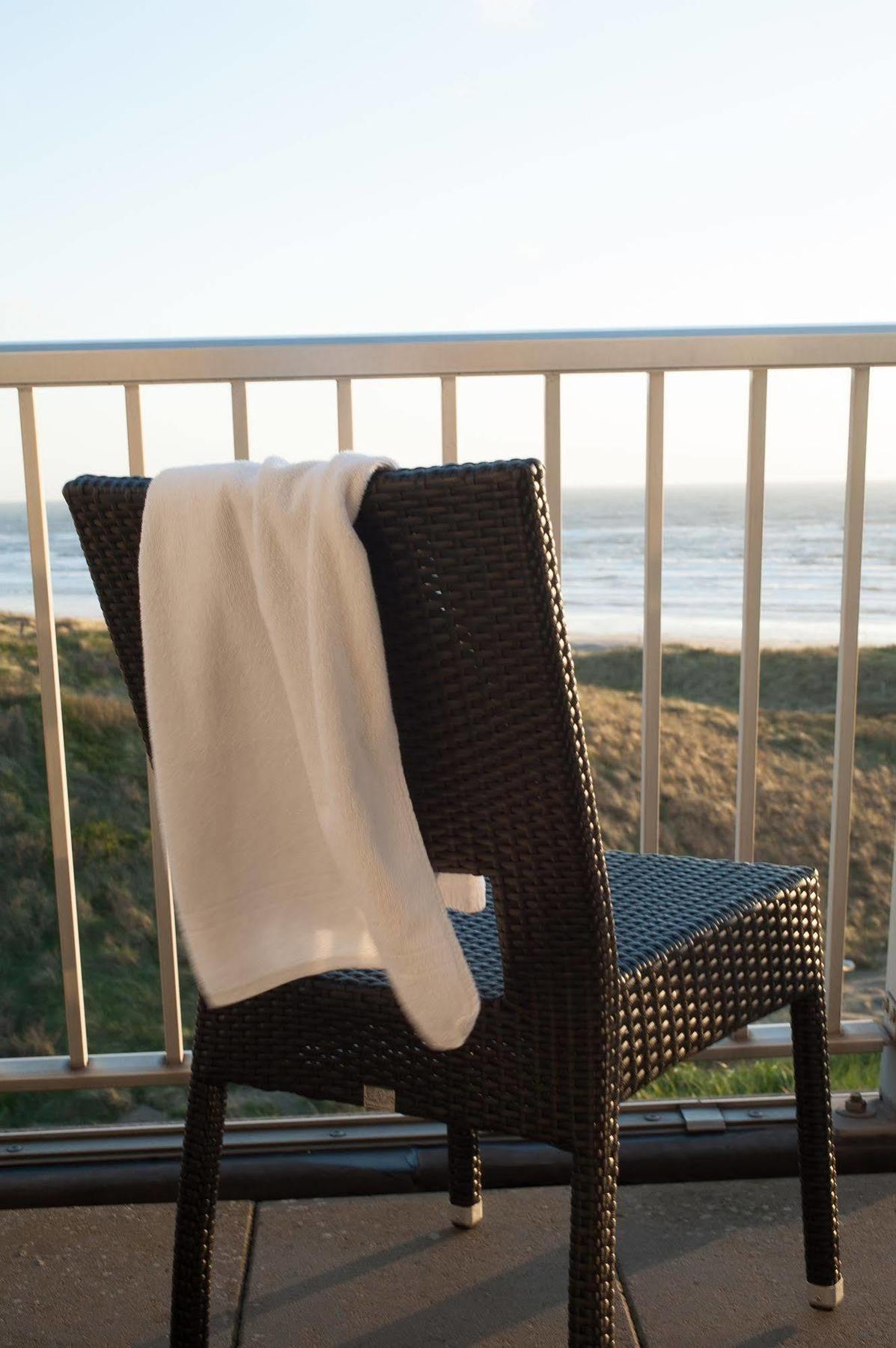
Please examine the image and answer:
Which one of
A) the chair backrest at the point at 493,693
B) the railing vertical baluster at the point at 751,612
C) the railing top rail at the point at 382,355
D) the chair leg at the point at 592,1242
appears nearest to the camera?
the chair backrest at the point at 493,693

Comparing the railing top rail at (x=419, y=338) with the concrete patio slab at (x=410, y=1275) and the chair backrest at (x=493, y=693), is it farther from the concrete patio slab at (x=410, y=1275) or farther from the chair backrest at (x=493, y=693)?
the concrete patio slab at (x=410, y=1275)

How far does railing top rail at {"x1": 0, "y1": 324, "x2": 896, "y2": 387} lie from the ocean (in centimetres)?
525

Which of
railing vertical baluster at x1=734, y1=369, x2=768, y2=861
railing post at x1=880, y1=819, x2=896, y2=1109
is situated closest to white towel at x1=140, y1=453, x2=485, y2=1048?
railing vertical baluster at x1=734, y1=369, x2=768, y2=861

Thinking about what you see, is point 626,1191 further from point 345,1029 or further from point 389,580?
point 389,580

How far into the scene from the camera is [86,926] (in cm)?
664

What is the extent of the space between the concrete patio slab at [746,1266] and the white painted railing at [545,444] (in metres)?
0.23

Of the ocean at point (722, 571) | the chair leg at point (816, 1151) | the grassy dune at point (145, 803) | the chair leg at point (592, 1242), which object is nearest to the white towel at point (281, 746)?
the chair leg at point (592, 1242)

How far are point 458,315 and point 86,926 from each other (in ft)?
27.3

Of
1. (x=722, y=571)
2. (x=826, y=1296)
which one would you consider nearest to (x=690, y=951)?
(x=826, y=1296)

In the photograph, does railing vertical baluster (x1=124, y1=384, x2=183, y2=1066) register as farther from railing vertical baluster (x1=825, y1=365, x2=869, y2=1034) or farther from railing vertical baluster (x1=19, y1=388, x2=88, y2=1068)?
railing vertical baluster (x1=825, y1=365, x2=869, y2=1034)

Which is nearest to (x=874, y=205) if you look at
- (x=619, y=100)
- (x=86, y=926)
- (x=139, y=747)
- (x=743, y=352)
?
(x=619, y=100)

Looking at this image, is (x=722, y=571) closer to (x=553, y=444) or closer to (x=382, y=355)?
(x=553, y=444)

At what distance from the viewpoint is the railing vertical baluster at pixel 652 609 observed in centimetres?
171

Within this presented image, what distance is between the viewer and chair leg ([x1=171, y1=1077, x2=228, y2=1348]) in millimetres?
1309
